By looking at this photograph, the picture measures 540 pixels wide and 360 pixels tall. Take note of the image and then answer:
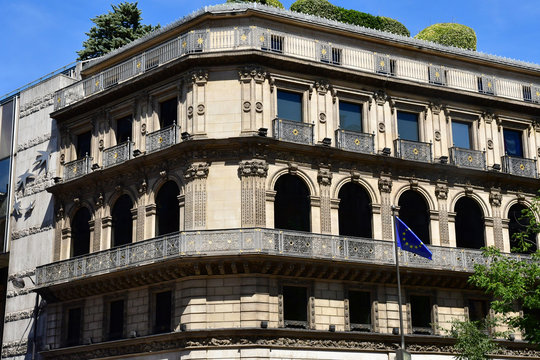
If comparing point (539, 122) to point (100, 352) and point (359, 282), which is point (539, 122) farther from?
point (100, 352)

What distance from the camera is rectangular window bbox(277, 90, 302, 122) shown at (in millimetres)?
41053

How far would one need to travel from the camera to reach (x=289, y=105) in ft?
136

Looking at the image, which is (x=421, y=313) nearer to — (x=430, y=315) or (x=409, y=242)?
(x=430, y=315)

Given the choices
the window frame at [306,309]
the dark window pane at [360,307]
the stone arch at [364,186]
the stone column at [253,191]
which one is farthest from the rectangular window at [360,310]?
the stone column at [253,191]

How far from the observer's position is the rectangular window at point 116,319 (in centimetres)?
4147

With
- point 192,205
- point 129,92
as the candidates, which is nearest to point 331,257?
point 192,205

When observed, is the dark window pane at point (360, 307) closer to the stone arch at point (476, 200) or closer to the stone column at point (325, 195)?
the stone column at point (325, 195)

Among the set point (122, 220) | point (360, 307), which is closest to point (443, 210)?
point (360, 307)

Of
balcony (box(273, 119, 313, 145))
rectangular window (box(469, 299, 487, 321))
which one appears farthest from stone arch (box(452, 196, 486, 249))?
balcony (box(273, 119, 313, 145))

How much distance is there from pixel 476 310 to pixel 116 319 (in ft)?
56.7

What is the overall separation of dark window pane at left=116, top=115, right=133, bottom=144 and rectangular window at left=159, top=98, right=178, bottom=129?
220 cm

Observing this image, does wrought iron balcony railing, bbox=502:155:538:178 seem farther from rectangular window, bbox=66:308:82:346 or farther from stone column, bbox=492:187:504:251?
rectangular window, bbox=66:308:82:346

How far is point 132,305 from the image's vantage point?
41.0 meters

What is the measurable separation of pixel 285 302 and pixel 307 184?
5564 millimetres
